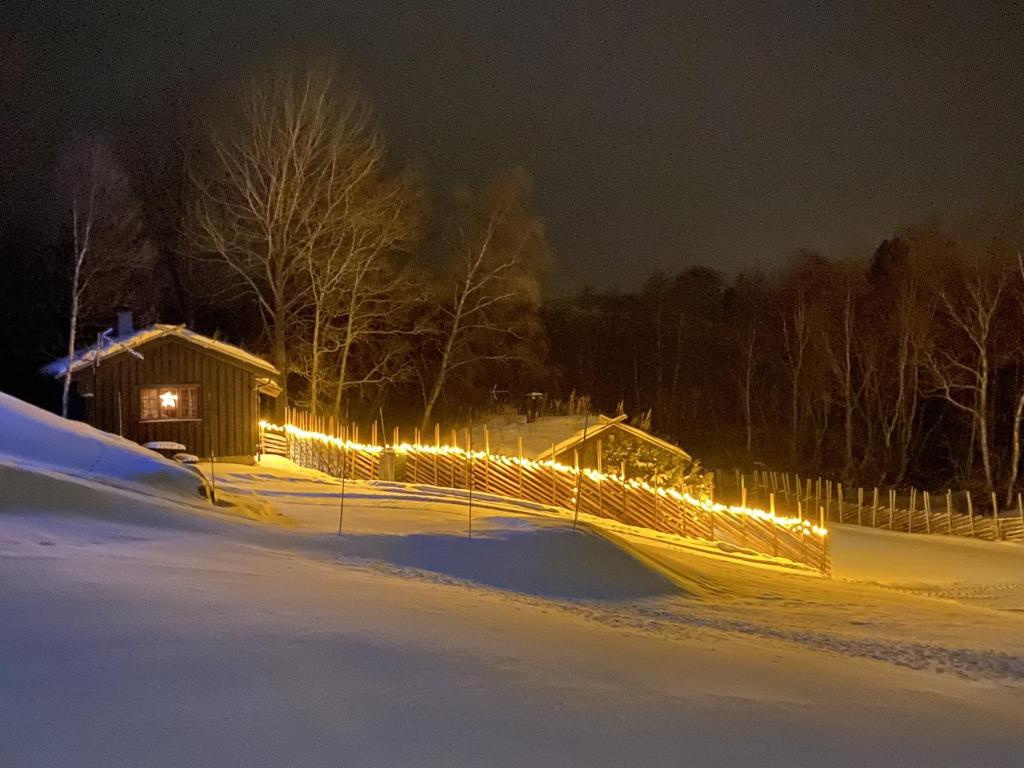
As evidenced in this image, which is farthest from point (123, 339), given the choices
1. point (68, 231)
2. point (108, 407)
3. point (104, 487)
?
point (104, 487)

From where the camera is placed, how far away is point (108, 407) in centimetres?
2347

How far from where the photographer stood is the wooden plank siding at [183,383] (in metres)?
23.5

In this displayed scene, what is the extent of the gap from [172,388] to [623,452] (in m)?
12.9

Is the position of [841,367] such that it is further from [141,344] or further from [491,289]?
[141,344]

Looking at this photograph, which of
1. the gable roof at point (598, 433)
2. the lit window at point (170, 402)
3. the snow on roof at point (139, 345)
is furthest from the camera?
the gable roof at point (598, 433)

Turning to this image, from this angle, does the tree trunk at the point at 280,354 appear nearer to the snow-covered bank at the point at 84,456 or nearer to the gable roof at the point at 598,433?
the gable roof at the point at 598,433

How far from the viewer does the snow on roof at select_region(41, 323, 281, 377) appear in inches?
914

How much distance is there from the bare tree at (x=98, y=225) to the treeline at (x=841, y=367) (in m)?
19.4

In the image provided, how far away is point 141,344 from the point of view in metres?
23.7

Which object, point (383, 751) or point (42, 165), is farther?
point (42, 165)

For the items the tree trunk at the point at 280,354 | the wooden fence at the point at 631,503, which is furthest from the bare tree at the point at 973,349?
the tree trunk at the point at 280,354

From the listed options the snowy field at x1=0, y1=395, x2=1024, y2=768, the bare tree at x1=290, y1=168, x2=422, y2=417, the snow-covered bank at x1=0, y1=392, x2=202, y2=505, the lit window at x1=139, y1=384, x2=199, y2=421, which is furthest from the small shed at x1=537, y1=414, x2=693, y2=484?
the snow-covered bank at x1=0, y1=392, x2=202, y2=505

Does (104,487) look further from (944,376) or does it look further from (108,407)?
(944,376)

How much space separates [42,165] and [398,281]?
1419cm
